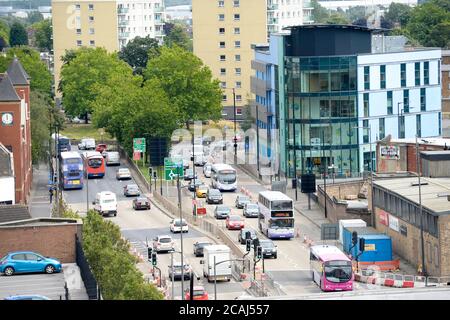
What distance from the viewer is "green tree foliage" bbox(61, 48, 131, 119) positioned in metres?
85.9

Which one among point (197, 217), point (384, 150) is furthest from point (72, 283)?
point (384, 150)

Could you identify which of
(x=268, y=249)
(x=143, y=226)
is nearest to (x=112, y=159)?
(x=143, y=226)

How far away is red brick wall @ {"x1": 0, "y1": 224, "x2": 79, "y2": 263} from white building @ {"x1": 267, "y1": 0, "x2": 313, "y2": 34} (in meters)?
76.9

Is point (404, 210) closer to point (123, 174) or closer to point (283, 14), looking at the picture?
point (123, 174)

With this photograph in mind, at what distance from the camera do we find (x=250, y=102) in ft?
243

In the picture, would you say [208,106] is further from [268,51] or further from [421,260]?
[421,260]

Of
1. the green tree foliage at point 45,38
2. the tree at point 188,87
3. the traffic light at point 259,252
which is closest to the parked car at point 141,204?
the traffic light at point 259,252

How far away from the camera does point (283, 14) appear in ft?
370

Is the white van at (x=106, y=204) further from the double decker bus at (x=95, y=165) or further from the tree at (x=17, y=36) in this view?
the tree at (x=17, y=36)

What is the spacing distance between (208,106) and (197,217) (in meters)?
29.0

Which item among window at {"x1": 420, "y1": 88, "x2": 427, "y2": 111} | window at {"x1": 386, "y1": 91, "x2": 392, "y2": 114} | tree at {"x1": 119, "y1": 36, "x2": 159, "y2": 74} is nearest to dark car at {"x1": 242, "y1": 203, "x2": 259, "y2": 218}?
window at {"x1": 386, "y1": 91, "x2": 392, "y2": 114}

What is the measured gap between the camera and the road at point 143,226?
1341 inches

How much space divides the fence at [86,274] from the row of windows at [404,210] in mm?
11876

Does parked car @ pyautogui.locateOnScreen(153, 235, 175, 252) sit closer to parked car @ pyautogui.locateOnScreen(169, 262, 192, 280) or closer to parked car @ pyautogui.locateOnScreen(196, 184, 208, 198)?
parked car @ pyautogui.locateOnScreen(169, 262, 192, 280)
